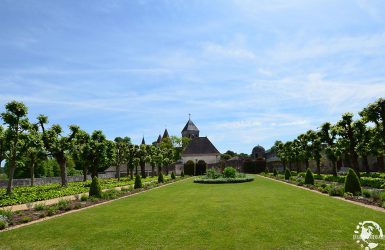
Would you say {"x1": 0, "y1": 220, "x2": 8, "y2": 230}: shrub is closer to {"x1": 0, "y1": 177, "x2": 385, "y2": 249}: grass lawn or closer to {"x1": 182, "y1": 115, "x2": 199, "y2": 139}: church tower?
{"x1": 0, "y1": 177, "x2": 385, "y2": 249}: grass lawn

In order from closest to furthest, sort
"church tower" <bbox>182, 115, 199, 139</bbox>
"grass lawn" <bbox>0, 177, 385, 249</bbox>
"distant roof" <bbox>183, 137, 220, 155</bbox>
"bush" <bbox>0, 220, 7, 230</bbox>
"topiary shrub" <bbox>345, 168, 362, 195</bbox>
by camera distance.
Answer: "grass lawn" <bbox>0, 177, 385, 249</bbox>, "bush" <bbox>0, 220, 7, 230</bbox>, "topiary shrub" <bbox>345, 168, 362, 195</bbox>, "distant roof" <bbox>183, 137, 220, 155</bbox>, "church tower" <bbox>182, 115, 199, 139</bbox>

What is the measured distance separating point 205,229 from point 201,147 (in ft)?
221

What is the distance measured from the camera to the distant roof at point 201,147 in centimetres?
7625

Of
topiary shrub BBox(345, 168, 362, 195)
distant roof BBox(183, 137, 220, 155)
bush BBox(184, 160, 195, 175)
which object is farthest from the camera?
distant roof BBox(183, 137, 220, 155)

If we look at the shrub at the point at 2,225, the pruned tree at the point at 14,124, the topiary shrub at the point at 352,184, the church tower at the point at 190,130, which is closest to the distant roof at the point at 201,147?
the church tower at the point at 190,130

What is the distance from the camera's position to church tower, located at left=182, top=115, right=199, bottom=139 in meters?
106

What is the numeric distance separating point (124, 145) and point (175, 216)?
42.9 m

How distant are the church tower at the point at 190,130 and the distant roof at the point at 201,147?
27.2 metres

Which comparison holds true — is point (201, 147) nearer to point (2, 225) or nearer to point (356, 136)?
point (356, 136)

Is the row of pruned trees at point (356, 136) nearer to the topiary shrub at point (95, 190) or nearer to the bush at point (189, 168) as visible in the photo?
the topiary shrub at point (95, 190)

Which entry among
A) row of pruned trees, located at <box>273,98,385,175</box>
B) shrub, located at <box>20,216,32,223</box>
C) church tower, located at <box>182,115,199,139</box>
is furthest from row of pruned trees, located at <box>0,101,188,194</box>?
church tower, located at <box>182,115,199,139</box>

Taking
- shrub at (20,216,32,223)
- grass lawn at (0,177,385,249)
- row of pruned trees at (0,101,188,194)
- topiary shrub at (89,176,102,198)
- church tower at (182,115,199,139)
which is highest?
church tower at (182,115,199,139)

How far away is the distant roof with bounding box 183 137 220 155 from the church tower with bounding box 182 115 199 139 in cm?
2723

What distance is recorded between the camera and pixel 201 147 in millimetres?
77062
